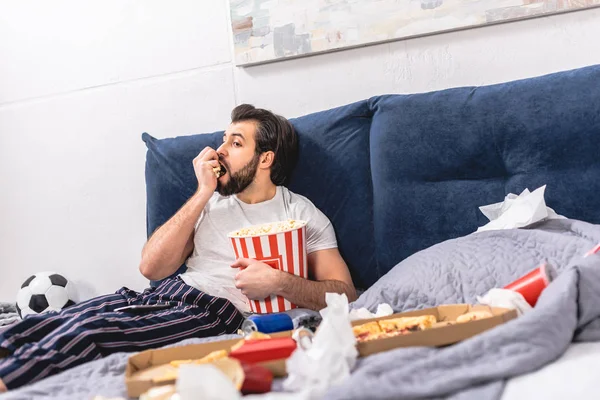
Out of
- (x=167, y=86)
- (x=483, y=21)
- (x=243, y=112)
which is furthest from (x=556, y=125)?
(x=167, y=86)

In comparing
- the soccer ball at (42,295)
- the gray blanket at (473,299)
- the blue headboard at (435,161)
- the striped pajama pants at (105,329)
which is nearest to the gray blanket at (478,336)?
the gray blanket at (473,299)

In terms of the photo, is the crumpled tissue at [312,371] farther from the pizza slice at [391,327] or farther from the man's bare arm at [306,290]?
the man's bare arm at [306,290]

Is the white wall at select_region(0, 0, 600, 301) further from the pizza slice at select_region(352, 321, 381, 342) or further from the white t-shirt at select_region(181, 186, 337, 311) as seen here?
the pizza slice at select_region(352, 321, 381, 342)

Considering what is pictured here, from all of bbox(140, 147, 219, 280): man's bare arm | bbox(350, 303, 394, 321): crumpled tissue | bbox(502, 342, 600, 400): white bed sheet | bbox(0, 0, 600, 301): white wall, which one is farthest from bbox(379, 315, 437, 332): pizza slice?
bbox(0, 0, 600, 301): white wall

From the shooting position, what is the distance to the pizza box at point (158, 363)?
1.18 metres

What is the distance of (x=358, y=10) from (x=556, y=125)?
2.79 feet

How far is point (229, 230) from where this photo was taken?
2.14 metres

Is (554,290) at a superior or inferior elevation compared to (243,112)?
inferior

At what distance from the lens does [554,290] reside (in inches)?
49.3

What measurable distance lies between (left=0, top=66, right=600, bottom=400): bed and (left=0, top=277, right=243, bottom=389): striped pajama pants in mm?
106

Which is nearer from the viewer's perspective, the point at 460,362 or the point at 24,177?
the point at 460,362

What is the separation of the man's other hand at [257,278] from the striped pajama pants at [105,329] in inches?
5.2

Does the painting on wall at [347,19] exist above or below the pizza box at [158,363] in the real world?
above

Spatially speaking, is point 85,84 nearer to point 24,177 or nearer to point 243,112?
point 24,177
